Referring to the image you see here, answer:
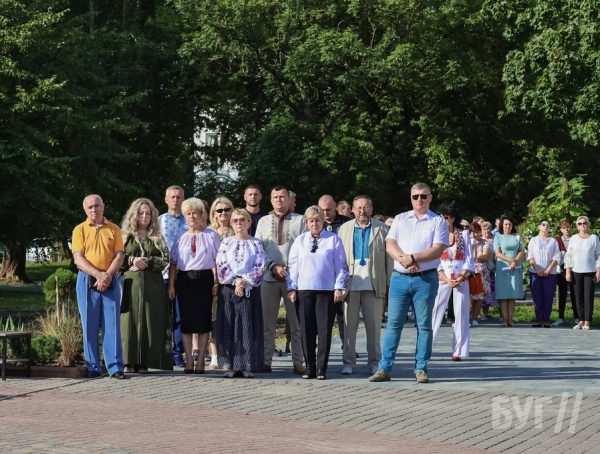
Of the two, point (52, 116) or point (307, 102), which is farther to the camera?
point (307, 102)

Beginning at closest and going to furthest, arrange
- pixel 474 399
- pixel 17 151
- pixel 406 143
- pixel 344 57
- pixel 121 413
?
1. pixel 121 413
2. pixel 474 399
3. pixel 17 151
4. pixel 344 57
5. pixel 406 143

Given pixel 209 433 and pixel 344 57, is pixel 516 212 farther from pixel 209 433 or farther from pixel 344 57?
pixel 209 433

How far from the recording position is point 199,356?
12.9 metres

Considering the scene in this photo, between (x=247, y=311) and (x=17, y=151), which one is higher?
(x=17, y=151)

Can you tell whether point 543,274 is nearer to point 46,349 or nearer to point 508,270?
point 508,270

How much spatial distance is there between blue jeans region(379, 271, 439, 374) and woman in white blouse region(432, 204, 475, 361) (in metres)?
2.25

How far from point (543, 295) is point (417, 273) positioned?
8.77 m

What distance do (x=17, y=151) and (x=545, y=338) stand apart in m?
13.5

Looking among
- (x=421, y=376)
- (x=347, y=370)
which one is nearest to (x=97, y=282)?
(x=347, y=370)

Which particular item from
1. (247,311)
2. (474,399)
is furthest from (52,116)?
(474,399)

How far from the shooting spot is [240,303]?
12.6m

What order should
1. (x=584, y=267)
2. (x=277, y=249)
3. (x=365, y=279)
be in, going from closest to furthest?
(x=365, y=279), (x=277, y=249), (x=584, y=267)

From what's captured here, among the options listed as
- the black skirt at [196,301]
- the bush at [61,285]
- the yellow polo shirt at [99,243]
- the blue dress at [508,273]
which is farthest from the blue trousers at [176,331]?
the blue dress at [508,273]

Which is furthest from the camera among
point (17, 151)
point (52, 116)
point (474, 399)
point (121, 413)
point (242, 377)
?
point (52, 116)
